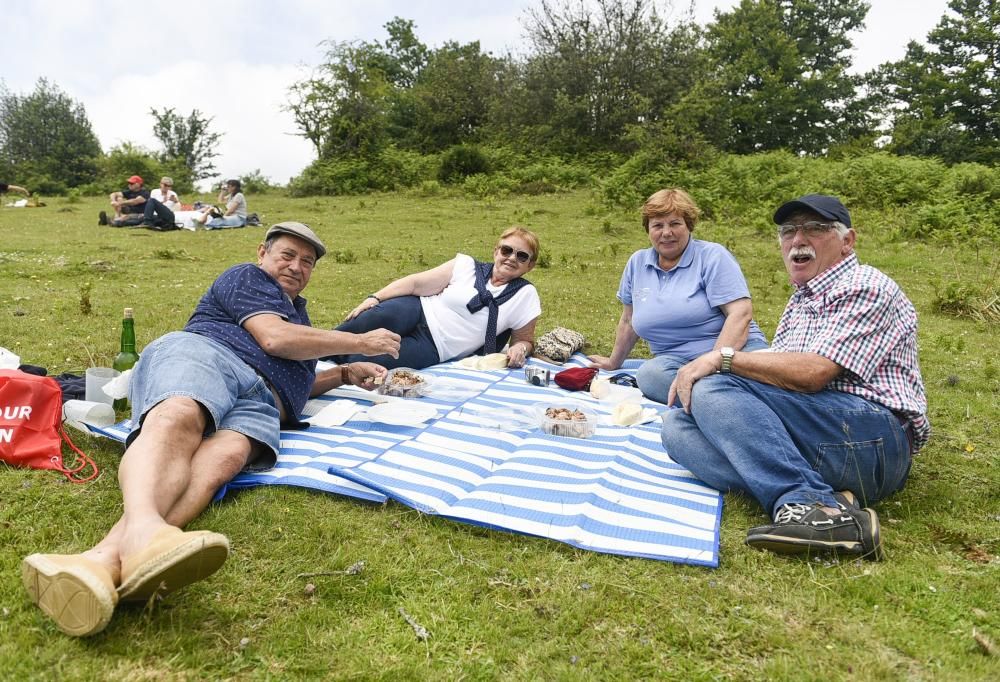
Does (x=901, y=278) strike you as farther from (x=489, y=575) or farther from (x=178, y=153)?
(x=178, y=153)

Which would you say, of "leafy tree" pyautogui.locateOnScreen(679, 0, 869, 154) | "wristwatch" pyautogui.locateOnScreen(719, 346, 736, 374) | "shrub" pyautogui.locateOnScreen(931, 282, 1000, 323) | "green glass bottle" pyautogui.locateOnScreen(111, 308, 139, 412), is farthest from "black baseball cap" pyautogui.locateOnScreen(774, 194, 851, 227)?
"leafy tree" pyautogui.locateOnScreen(679, 0, 869, 154)

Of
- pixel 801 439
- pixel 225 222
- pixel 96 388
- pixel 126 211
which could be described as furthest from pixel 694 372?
pixel 126 211

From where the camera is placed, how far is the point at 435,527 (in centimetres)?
319

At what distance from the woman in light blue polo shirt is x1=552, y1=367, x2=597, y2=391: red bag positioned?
39 centimetres

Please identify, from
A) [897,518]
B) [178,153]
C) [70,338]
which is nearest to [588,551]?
[897,518]

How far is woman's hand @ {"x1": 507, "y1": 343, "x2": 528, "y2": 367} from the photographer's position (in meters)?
6.09

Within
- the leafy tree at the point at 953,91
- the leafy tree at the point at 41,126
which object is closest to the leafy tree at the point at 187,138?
the leafy tree at the point at 41,126

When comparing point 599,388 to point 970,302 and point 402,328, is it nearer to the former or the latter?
point 402,328

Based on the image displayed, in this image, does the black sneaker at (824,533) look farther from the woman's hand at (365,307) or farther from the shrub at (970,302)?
the shrub at (970,302)

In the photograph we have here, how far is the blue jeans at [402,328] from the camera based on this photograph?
567 cm

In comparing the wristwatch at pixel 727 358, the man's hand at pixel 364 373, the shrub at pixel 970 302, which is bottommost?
the shrub at pixel 970 302

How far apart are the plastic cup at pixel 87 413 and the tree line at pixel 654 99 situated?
744 inches

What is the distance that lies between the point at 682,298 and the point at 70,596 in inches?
162

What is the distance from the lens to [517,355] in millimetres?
6109
